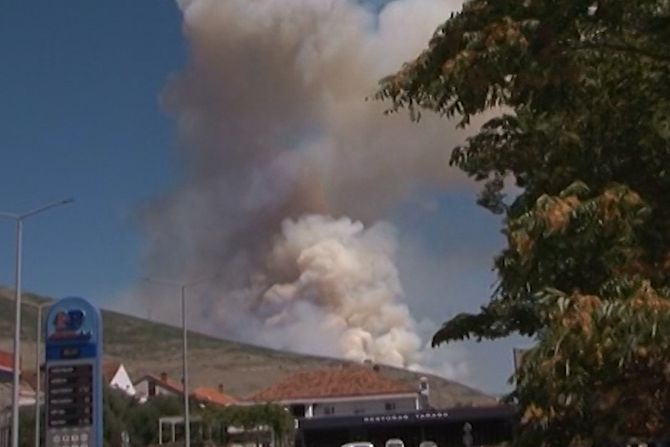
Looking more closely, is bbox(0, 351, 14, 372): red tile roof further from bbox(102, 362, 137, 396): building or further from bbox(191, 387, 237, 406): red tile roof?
bbox(191, 387, 237, 406): red tile roof

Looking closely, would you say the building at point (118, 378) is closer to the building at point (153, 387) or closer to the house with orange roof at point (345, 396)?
the building at point (153, 387)

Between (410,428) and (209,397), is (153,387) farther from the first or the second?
(410,428)

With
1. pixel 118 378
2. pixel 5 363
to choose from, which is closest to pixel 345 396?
pixel 118 378

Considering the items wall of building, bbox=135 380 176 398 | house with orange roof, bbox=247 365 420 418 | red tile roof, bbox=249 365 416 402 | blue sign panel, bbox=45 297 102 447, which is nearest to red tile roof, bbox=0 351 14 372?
house with orange roof, bbox=247 365 420 418

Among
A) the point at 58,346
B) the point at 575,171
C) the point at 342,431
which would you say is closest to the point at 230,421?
the point at 342,431

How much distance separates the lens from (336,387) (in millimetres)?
120750

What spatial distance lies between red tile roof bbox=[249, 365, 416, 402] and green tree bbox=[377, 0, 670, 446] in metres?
109

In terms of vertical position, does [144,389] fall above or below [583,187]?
above

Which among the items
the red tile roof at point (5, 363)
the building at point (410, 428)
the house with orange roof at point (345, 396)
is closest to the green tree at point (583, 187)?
the building at point (410, 428)

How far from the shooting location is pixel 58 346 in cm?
2559

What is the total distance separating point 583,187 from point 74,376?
17921mm

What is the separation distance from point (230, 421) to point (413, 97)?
306ft

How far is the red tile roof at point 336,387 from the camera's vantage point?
120 metres

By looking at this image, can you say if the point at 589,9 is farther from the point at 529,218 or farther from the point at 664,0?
the point at 529,218
